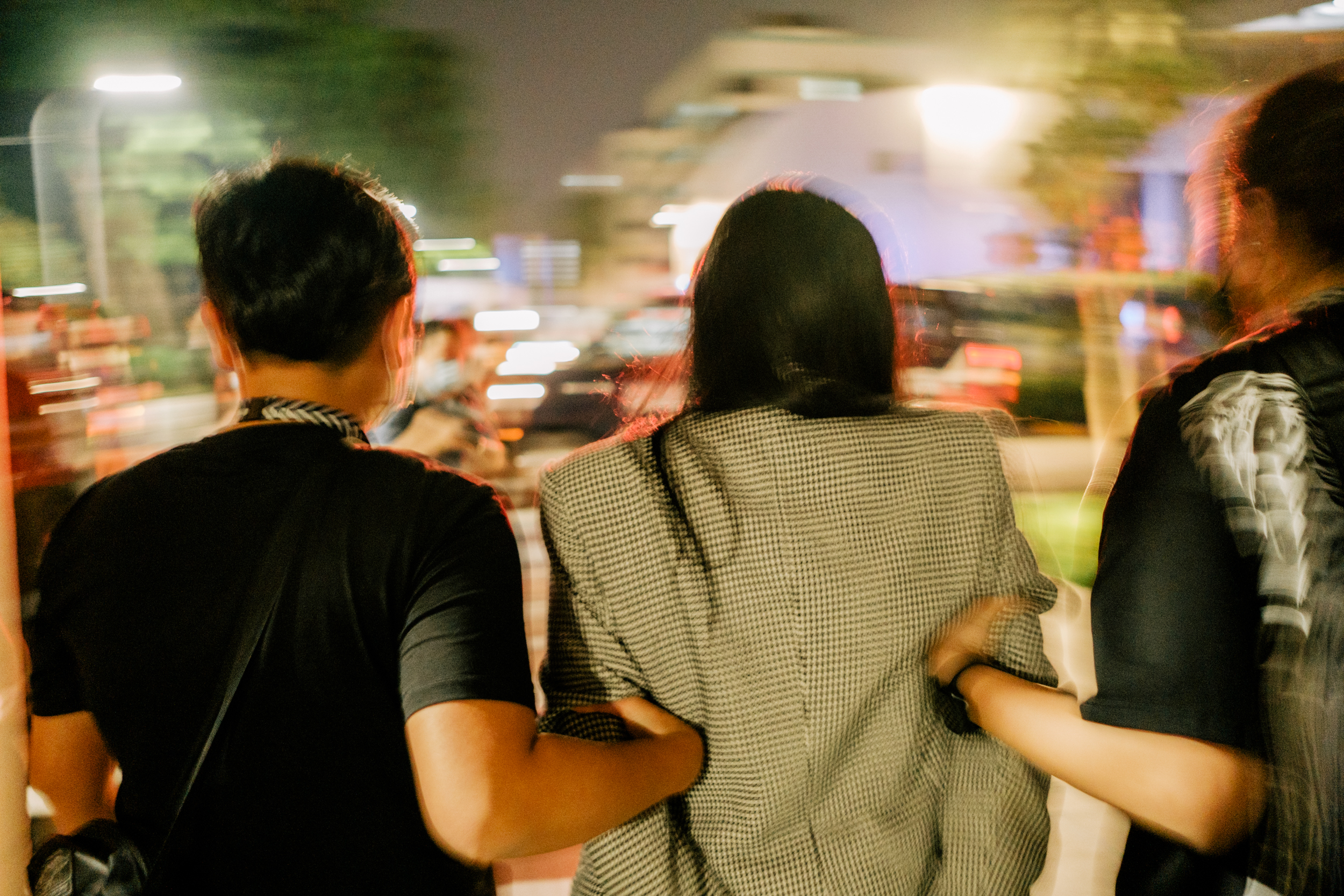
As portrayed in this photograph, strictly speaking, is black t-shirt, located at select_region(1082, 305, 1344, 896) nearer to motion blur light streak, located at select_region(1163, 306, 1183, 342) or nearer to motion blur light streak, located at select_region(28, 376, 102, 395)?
motion blur light streak, located at select_region(28, 376, 102, 395)

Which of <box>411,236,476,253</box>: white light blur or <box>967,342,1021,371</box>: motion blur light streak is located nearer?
<box>411,236,476,253</box>: white light blur

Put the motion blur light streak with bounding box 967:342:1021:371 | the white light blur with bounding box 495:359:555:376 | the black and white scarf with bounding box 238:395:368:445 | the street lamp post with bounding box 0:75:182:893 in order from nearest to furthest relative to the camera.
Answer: the black and white scarf with bounding box 238:395:368:445 → the street lamp post with bounding box 0:75:182:893 → the motion blur light streak with bounding box 967:342:1021:371 → the white light blur with bounding box 495:359:555:376

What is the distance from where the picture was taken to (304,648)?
3.59ft

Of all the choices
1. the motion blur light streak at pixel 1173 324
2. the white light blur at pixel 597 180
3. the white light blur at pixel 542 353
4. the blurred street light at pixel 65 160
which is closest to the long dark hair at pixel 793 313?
the blurred street light at pixel 65 160

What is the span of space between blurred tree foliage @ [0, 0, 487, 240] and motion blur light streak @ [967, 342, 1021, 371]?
6.57 meters

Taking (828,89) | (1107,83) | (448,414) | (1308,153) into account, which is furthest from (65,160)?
(828,89)

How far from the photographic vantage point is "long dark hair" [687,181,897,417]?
4.51 feet

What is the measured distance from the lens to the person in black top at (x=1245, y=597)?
1.12 meters

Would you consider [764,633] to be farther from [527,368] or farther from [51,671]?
[527,368]

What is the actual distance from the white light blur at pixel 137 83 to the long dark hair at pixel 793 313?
19.1 ft

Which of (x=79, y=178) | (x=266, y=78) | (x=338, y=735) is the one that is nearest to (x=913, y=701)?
(x=338, y=735)

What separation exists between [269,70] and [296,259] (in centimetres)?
740

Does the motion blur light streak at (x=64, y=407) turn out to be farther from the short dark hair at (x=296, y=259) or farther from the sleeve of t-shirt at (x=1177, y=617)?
the sleeve of t-shirt at (x=1177, y=617)

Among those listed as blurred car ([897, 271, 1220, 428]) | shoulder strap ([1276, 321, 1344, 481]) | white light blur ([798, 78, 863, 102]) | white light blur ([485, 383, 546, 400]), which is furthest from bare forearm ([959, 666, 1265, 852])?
white light blur ([798, 78, 863, 102])
